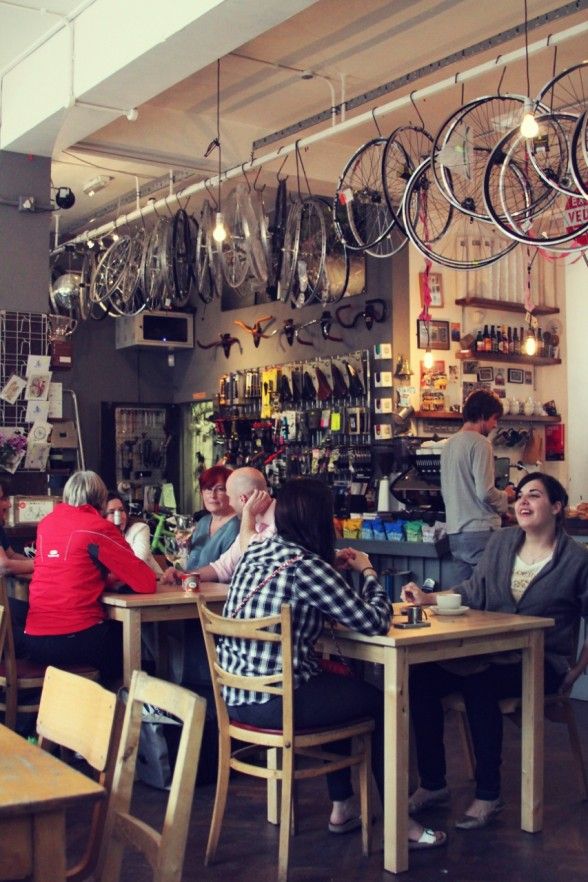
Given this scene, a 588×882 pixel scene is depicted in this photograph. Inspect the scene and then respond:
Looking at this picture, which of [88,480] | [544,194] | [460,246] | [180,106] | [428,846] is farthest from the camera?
[460,246]

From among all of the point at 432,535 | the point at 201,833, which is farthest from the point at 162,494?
the point at 201,833

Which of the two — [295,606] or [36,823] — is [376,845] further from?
[36,823]

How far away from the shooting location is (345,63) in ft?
23.2

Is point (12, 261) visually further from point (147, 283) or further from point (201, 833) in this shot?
point (201, 833)

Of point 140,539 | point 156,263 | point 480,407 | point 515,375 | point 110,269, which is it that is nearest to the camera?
point 140,539

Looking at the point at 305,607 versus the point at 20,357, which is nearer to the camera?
the point at 305,607

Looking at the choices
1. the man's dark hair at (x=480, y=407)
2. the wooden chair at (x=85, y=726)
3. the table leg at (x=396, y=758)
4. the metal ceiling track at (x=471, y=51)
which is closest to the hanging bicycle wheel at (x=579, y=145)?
the metal ceiling track at (x=471, y=51)

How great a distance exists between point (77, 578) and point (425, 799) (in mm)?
Result: 1696

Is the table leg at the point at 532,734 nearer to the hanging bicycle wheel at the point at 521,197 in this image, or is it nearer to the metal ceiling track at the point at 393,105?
Result: the hanging bicycle wheel at the point at 521,197

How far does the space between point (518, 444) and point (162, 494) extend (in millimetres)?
4178

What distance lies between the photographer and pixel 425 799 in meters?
4.19

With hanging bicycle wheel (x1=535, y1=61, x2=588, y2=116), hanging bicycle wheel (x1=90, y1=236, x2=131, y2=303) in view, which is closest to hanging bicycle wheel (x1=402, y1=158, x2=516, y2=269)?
hanging bicycle wheel (x1=535, y1=61, x2=588, y2=116)

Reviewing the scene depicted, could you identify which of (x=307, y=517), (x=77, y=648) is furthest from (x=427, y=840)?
(x=77, y=648)

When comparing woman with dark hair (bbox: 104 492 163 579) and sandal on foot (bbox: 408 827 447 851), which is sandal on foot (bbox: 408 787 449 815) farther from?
woman with dark hair (bbox: 104 492 163 579)
